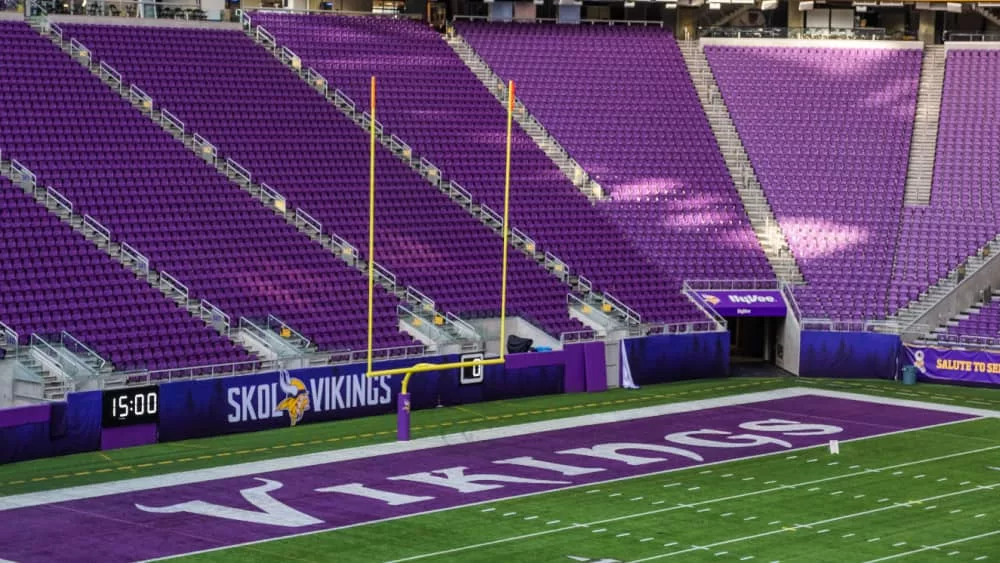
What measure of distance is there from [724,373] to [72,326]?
1602cm

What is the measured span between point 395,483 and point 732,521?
5.67 meters

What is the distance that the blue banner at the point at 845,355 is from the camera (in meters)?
39.9

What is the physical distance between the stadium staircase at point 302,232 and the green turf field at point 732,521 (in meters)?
8.58

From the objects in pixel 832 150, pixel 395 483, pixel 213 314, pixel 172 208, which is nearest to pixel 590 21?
pixel 832 150

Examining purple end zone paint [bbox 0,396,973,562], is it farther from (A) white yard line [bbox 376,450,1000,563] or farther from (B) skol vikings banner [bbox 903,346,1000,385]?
(B) skol vikings banner [bbox 903,346,1000,385]

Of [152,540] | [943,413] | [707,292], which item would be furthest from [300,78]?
[152,540]

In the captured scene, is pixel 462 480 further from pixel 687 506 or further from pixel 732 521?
pixel 732 521

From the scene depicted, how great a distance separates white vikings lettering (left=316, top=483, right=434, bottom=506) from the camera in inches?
997

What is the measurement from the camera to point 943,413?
34719 mm

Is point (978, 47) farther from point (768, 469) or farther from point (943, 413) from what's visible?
point (768, 469)

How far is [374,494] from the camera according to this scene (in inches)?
1016

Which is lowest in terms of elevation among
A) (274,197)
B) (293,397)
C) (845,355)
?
(293,397)

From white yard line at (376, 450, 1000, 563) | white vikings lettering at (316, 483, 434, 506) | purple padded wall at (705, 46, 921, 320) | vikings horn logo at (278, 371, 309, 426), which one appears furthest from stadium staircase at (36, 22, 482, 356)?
purple padded wall at (705, 46, 921, 320)

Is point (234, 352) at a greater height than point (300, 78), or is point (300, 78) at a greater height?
point (300, 78)
